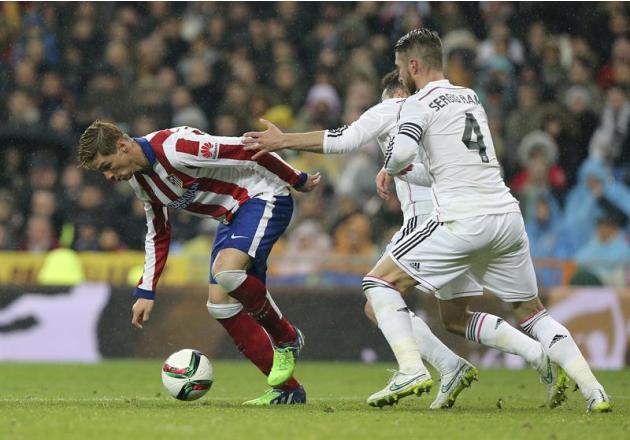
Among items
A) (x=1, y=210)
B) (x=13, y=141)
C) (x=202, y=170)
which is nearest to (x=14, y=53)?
(x=13, y=141)

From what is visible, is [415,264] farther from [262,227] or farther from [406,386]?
[262,227]

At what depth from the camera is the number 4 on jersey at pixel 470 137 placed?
7227 millimetres

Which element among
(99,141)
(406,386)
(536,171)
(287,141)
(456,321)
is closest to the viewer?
(406,386)

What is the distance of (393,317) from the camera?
7188 millimetres

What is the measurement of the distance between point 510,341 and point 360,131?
5.21 feet

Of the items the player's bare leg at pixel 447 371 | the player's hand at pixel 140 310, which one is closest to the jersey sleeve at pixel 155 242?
the player's hand at pixel 140 310

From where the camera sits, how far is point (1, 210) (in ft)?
48.9

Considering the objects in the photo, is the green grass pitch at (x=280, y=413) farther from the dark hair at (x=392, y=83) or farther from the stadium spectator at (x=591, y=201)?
the stadium spectator at (x=591, y=201)

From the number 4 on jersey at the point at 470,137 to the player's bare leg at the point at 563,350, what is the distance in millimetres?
997

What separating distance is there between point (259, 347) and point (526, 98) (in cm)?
826

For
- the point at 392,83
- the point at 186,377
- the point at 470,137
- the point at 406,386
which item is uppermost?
the point at 392,83

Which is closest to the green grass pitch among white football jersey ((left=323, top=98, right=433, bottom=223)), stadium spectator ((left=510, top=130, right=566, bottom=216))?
white football jersey ((left=323, top=98, right=433, bottom=223))

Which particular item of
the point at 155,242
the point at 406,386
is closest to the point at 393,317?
the point at 406,386

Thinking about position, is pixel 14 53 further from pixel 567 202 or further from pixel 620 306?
pixel 620 306
